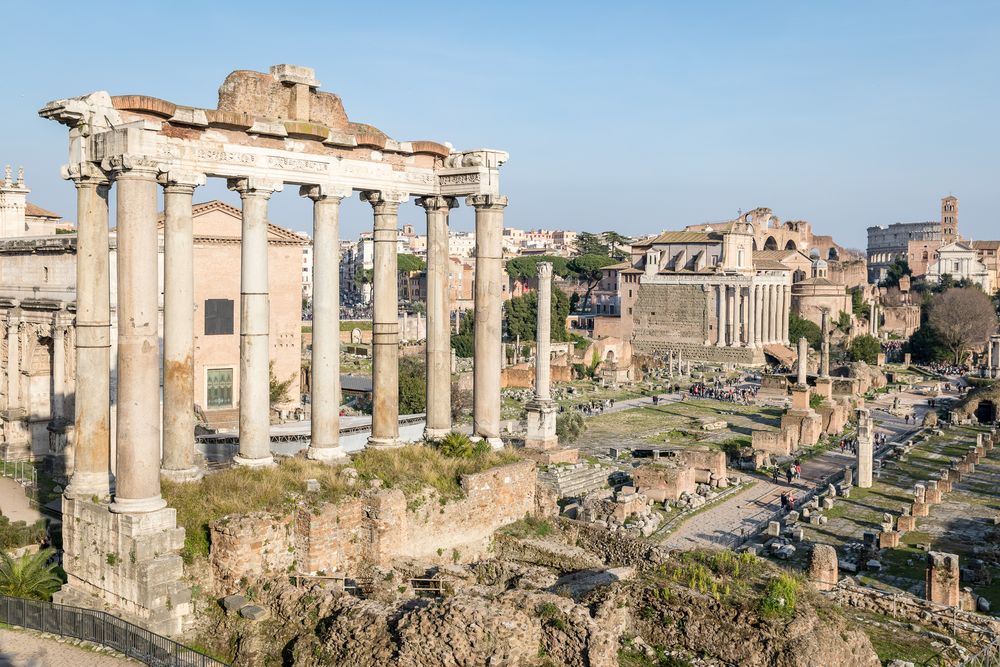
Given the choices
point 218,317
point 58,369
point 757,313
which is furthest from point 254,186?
point 757,313

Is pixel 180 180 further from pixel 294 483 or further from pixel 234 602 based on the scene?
pixel 234 602

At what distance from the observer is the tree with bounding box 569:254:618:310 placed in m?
102

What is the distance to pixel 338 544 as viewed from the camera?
480 inches

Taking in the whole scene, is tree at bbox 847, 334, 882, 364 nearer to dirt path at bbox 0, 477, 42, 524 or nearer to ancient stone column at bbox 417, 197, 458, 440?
ancient stone column at bbox 417, 197, 458, 440

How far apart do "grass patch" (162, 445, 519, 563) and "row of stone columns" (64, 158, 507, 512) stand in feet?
1.36

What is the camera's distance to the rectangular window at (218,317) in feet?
103

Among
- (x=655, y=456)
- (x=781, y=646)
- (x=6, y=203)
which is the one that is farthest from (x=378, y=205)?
(x=6, y=203)

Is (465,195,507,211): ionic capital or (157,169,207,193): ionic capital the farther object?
(465,195,507,211): ionic capital

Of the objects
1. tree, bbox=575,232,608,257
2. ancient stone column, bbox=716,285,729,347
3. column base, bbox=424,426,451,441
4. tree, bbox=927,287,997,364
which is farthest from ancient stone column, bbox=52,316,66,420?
tree, bbox=575,232,608,257

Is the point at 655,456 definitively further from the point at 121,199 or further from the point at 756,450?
the point at 121,199

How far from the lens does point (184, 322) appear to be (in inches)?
478

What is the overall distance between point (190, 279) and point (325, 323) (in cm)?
232

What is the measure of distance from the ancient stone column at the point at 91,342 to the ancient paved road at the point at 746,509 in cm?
1354

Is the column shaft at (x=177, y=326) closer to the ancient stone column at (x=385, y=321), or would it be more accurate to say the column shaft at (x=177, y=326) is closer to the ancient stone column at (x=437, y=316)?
the ancient stone column at (x=385, y=321)
